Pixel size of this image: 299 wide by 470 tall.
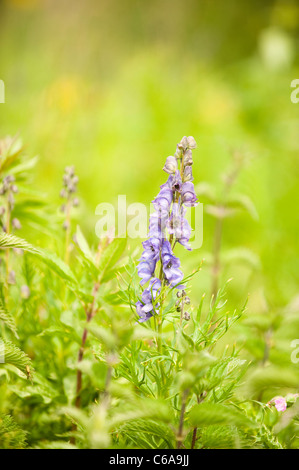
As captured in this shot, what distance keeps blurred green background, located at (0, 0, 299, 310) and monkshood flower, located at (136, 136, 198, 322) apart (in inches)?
37.7

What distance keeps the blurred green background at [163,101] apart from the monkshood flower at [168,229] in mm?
957

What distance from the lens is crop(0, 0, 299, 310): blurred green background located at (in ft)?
9.28

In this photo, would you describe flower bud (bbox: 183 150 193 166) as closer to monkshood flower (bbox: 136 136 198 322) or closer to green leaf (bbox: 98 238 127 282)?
monkshood flower (bbox: 136 136 198 322)

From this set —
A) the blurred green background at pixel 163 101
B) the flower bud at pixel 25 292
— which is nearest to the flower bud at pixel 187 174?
the flower bud at pixel 25 292

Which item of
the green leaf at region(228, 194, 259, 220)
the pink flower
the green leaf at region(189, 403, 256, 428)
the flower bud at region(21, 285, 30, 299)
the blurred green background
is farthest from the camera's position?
the blurred green background

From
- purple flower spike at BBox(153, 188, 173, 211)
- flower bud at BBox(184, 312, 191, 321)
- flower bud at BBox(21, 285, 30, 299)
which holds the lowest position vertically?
flower bud at BBox(184, 312, 191, 321)

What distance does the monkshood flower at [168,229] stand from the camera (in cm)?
109

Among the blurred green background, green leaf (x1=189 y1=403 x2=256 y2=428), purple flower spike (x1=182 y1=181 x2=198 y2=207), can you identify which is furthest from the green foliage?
the blurred green background

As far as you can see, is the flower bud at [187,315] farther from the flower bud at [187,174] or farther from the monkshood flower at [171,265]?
the flower bud at [187,174]

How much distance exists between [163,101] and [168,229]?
307 cm

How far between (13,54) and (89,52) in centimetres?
65

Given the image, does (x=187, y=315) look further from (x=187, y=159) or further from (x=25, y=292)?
(x=25, y=292)

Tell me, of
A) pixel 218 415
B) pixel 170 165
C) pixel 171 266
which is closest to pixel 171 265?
pixel 171 266

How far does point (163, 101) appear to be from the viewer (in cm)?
399
